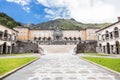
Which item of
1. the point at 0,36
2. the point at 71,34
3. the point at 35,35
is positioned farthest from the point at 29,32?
the point at 0,36

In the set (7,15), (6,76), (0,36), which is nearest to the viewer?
(6,76)

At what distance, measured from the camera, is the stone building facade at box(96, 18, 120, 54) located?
1661 inches

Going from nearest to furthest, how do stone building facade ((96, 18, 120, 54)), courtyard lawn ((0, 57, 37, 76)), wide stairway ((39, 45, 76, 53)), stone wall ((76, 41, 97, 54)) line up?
courtyard lawn ((0, 57, 37, 76))
stone building facade ((96, 18, 120, 54))
wide stairway ((39, 45, 76, 53))
stone wall ((76, 41, 97, 54))

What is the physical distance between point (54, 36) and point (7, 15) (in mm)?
37587

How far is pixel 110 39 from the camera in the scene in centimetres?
4600

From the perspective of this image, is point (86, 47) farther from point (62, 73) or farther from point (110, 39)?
point (62, 73)

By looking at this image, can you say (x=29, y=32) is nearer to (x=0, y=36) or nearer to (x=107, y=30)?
(x=0, y=36)

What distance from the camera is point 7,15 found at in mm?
100812

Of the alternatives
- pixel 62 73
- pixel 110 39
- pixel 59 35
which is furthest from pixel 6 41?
pixel 62 73

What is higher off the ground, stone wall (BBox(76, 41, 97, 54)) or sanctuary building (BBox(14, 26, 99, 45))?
sanctuary building (BBox(14, 26, 99, 45))

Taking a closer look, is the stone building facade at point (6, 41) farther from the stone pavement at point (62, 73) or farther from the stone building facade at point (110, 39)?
the stone pavement at point (62, 73)

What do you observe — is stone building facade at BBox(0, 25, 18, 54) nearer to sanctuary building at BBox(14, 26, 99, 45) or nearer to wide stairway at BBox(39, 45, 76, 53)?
wide stairway at BBox(39, 45, 76, 53)

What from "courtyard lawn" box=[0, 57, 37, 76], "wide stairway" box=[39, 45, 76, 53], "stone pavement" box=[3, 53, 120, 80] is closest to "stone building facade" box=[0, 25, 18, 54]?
"wide stairway" box=[39, 45, 76, 53]

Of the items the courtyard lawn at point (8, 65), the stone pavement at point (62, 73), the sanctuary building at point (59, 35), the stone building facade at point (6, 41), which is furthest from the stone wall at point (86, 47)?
the stone pavement at point (62, 73)
